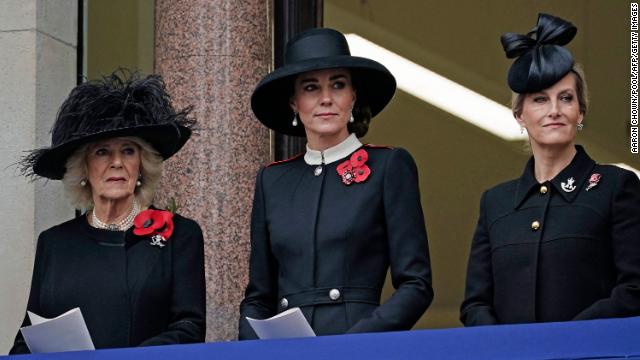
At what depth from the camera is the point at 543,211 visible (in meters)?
4.29

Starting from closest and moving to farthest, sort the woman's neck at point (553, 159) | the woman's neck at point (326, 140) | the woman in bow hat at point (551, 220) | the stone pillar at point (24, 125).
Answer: the woman in bow hat at point (551, 220) → the woman's neck at point (553, 159) → the woman's neck at point (326, 140) → the stone pillar at point (24, 125)

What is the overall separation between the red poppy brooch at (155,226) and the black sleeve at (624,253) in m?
1.44

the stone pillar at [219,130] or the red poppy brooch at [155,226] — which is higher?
the stone pillar at [219,130]

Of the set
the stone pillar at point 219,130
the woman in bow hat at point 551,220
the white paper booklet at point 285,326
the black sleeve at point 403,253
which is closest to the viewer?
the white paper booklet at point 285,326

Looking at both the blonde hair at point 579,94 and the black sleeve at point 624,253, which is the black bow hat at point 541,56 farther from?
the black sleeve at point 624,253

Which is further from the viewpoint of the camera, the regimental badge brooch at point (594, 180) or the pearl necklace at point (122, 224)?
the pearl necklace at point (122, 224)

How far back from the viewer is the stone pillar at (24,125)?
21.5ft

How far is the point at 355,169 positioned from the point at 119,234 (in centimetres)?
87

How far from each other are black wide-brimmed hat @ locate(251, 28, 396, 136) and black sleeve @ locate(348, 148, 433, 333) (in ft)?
1.01

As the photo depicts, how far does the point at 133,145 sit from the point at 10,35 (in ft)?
7.92

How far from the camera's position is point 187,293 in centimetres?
446

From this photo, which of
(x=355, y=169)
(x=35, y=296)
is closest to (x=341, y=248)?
(x=355, y=169)

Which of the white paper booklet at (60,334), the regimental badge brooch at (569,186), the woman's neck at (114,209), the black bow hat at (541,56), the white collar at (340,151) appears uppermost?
the black bow hat at (541,56)

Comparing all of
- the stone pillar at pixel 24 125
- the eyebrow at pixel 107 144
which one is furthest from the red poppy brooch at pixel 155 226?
the stone pillar at pixel 24 125
